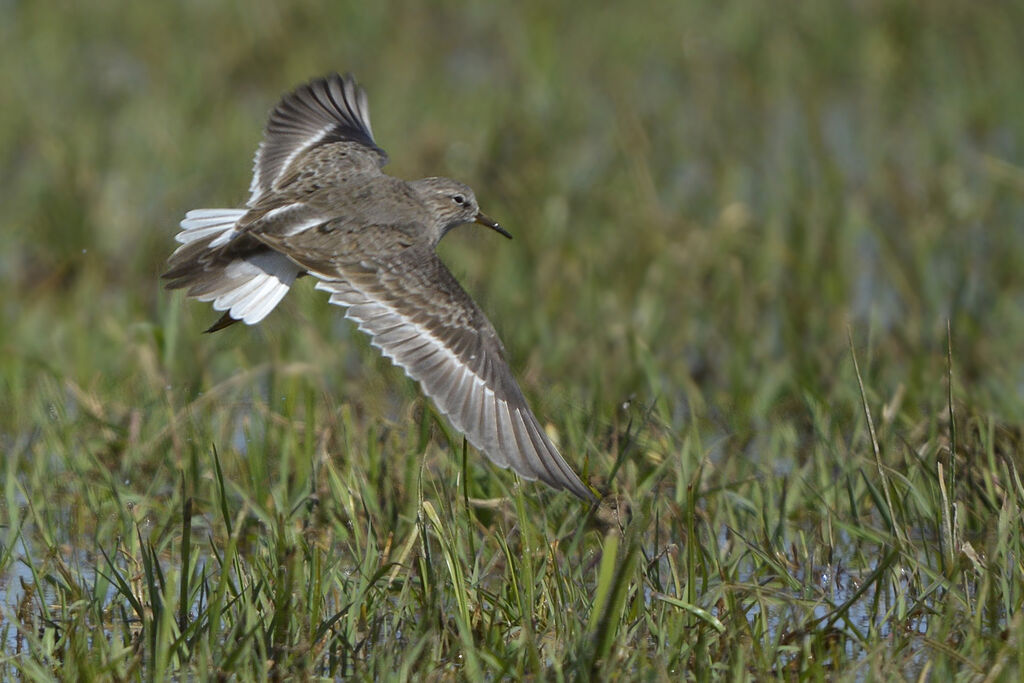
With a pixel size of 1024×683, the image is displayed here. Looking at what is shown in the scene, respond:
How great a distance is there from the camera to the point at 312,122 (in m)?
6.27

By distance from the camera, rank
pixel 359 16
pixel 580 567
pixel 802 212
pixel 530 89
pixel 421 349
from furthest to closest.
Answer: pixel 359 16 → pixel 530 89 → pixel 802 212 → pixel 421 349 → pixel 580 567

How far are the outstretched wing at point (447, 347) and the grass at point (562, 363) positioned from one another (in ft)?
0.54

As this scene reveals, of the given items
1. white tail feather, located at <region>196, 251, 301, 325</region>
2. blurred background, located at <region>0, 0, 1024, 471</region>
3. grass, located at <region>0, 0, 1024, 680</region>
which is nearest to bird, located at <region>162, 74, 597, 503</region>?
white tail feather, located at <region>196, 251, 301, 325</region>

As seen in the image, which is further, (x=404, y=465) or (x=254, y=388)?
(x=254, y=388)

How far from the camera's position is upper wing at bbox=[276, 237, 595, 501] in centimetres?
463

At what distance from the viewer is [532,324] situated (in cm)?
717

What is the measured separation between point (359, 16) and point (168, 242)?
4.50m

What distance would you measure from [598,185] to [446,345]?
4232 mm

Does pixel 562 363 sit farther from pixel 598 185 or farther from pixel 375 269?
pixel 598 185

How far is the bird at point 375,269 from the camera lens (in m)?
4.73

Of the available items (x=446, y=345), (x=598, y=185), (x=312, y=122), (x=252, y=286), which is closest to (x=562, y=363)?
(x=312, y=122)

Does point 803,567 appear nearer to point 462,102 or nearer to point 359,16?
point 462,102

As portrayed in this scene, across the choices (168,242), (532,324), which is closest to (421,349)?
(532,324)

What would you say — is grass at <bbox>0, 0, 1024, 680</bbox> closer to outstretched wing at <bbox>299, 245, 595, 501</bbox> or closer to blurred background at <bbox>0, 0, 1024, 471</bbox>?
blurred background at <bbox>0, 0, 1024, 471</bbox>
